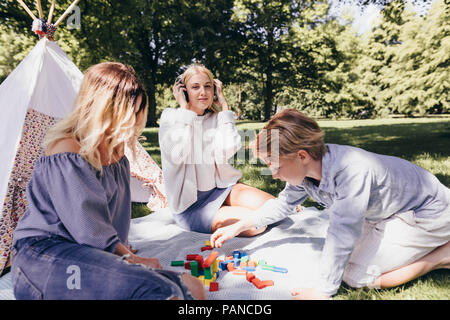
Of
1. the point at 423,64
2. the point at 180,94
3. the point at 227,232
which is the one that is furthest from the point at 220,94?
the point at 423,64

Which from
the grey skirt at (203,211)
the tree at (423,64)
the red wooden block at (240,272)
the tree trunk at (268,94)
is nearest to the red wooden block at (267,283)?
the red wooden block at (240,272)

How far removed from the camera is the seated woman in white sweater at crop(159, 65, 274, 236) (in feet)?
9.71

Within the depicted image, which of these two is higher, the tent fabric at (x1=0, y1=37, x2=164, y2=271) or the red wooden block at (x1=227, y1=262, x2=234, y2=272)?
the tent fabric at (x1=0, y1=37, x2=164, y2=271)

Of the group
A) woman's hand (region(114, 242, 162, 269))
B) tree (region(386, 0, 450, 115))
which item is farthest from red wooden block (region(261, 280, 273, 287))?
tree (region(386, 0, 450, 115))

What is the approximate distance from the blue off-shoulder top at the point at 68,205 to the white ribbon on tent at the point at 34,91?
1.10 meters

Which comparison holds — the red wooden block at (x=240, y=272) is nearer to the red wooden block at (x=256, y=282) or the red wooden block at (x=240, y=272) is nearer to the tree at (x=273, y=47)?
the red wooden block at (x=256, y=282)

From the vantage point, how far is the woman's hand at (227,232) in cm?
232

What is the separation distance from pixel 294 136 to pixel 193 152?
138 centimetres

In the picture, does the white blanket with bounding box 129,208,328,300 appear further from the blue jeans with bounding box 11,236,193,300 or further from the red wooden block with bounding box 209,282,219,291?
the blue jeans with bounding box 11,236,193,300

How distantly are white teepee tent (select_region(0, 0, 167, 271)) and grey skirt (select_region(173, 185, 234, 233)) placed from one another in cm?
138

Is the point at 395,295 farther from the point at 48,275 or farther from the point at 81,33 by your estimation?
the point at 81,33

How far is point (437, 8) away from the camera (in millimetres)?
14672

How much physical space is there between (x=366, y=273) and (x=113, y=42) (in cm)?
1155
